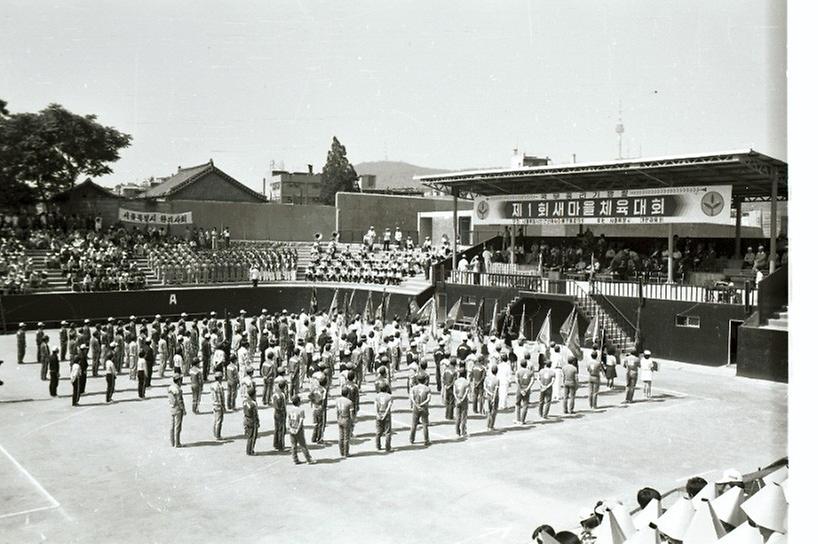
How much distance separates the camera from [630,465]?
12.5m

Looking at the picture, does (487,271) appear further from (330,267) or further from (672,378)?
(672,378)

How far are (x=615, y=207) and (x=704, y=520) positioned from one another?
2203 centimetres

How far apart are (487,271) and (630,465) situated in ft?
63.4

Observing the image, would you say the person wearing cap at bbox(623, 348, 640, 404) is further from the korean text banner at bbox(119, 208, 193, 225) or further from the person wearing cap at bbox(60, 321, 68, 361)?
the korean text banner at bbox(119, 208, 193, 225)

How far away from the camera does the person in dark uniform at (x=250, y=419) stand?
501 inches

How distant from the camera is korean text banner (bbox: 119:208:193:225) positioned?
38.3 metres

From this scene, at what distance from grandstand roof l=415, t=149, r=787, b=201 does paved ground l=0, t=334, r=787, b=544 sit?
8349 millimetres

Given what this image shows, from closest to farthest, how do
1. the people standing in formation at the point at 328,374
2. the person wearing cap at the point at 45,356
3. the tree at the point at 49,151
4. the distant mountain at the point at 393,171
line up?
1. the people standing in formation at the point at 328,374
2. the person wearing cap at the point at 45,356
3. the tree at the point at 49,151
4. the distant mountain at the point at 393,171

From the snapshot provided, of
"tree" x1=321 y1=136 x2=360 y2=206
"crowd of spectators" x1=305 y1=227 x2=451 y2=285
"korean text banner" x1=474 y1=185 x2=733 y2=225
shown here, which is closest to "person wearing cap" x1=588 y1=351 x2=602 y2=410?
"korean text banner" x1=474 y1=185 x2=733 y2=225

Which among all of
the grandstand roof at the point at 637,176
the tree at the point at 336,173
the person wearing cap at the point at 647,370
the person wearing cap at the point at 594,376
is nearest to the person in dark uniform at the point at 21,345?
the grandstand roof at the point at 637,176

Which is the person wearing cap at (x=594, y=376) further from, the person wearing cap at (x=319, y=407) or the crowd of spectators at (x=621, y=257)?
the crowd of spectators at (x=621, y=257)

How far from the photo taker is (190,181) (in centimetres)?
4566

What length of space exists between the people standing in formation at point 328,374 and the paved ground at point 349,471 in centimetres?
45
